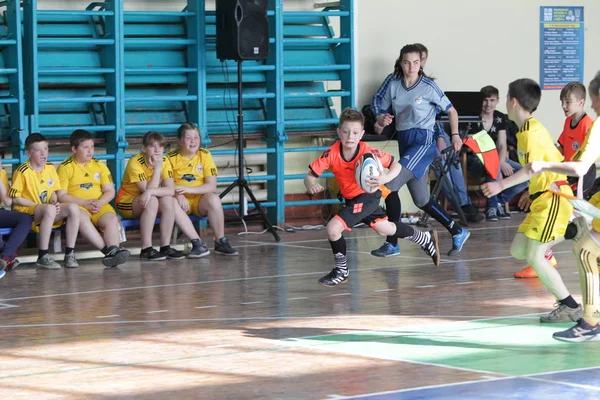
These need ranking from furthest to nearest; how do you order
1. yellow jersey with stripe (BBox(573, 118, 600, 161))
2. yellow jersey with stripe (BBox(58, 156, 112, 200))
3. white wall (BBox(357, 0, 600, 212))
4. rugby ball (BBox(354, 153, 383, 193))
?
white wall (BBox(357, 0, 600, 212))
yellow jersey with stripe (BBox(58, 156, 112, 200))
rugby ball (BBox(354, 153, 383, 193))
yellow jersey with stripe (BBox(573, 118, 600, 161))

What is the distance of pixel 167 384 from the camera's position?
170 inches

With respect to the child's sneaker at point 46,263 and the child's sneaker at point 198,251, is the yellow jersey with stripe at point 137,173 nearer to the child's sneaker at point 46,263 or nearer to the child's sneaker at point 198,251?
Answer: the child's sneaker at point 198,251

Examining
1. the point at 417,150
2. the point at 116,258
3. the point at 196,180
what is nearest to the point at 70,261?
the point at 116,258

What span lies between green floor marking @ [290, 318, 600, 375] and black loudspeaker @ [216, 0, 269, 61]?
4.82 meters

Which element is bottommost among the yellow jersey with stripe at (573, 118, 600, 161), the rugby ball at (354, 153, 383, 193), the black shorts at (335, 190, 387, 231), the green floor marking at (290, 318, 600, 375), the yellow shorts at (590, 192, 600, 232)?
the green floor marking at (290, 318, 600, 375)

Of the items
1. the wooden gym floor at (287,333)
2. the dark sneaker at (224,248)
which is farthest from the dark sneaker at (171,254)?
the dark sneaker at (224,248)

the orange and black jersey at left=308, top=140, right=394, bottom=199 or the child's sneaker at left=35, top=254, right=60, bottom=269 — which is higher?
the orange and black jersey at left=308, top=140, right=394, bottom=199

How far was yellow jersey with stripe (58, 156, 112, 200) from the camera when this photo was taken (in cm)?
850

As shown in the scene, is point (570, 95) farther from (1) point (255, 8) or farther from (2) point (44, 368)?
(2) point (44, 368)

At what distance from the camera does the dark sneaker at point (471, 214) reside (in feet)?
36.4

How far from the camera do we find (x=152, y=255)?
8.59 m

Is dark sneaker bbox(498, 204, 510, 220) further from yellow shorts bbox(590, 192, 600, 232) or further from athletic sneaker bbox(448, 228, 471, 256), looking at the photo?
yellow shorts bbox(590, 192, 600, 232)

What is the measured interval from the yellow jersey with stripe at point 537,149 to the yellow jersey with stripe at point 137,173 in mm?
4011

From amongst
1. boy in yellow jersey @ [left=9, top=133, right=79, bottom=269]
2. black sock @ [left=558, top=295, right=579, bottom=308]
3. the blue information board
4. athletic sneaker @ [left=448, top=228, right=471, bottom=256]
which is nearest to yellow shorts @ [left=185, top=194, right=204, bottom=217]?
boy in yellow jersey @ [left=9, top=133, right=79, bottom=269]
